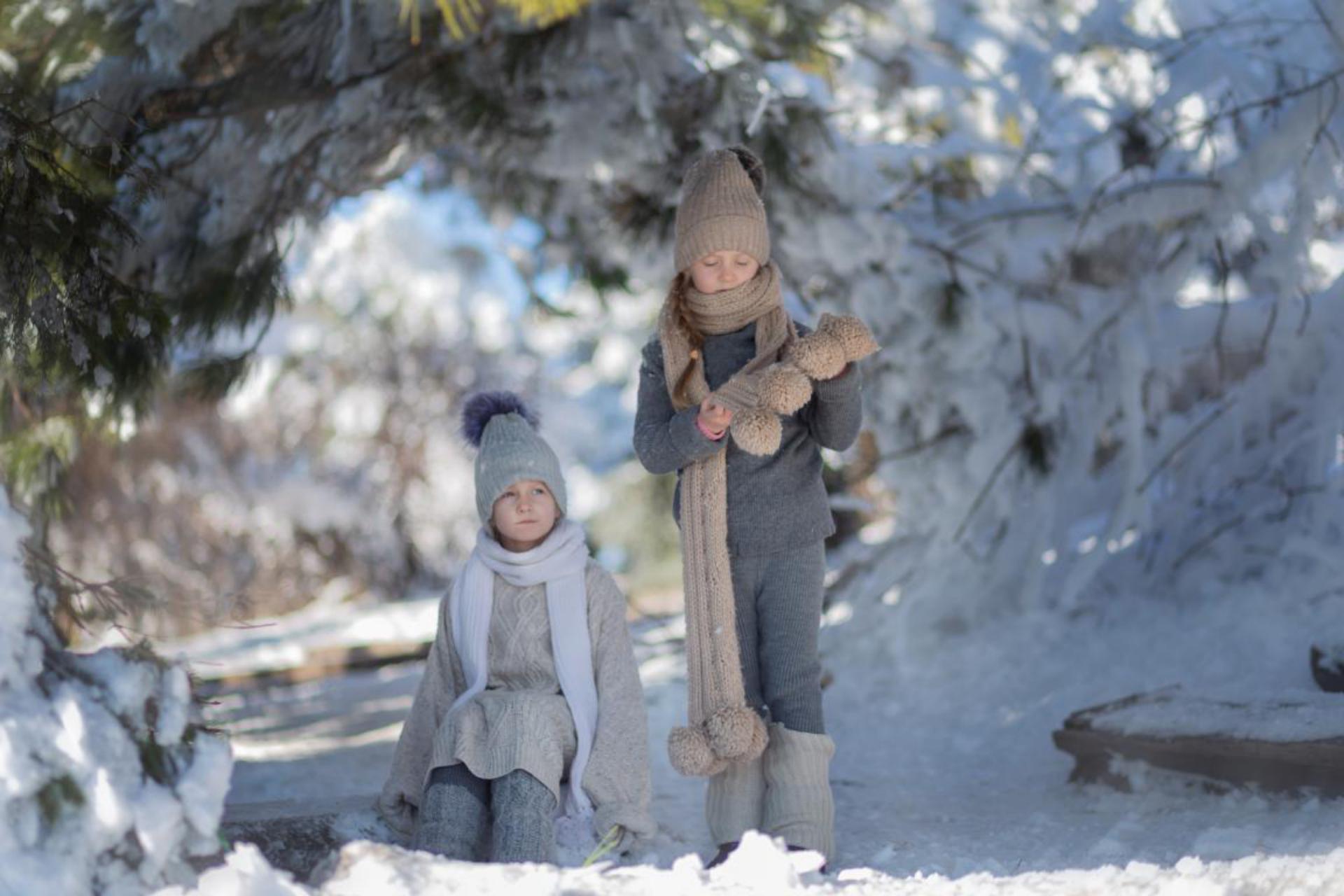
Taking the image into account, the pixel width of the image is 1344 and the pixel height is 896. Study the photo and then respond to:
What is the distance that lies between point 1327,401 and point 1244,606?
0.64m

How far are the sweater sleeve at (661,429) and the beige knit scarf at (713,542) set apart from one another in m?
0.04

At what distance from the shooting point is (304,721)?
4840 mm

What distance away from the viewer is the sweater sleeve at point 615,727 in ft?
8.13

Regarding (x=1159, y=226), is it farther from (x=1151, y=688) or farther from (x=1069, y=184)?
(x=1151, y=688)

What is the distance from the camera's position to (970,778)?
3.37 meters

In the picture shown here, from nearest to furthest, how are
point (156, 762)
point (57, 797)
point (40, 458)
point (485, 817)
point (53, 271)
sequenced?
point (57, 797)
point (156, 762)
point (53, 271)
point (485, 817)
point (40, 458)

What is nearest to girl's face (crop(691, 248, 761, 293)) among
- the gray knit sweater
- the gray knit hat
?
the gray knit sweater

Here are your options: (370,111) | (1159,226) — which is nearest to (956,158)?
(1159,226)

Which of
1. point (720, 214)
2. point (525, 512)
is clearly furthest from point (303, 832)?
point (720, 214)

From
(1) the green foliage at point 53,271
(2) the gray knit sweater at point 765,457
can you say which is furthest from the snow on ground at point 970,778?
(1) the green foliage at point 53,271

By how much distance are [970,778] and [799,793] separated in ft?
3.14

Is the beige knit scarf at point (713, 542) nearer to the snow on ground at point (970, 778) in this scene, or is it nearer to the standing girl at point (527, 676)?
the standing girl at point (527, 676)

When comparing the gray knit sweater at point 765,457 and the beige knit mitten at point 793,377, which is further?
the gray knit sweater at point 765,457

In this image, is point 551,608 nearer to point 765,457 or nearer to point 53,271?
point 765,457
